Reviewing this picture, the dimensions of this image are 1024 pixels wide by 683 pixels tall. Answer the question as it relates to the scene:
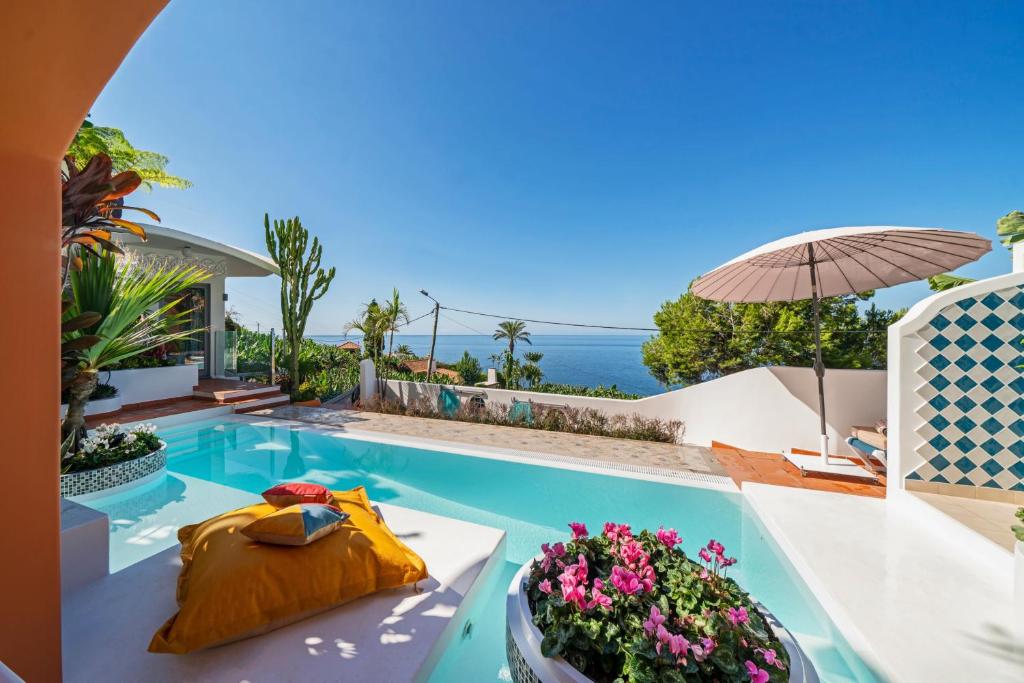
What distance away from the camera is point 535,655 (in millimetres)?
1459

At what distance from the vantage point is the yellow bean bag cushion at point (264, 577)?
156cm

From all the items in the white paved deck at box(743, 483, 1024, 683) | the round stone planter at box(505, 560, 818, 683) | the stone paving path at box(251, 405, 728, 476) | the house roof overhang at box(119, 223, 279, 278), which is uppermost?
the house roof overhang at box(119, 223, 279, 278)

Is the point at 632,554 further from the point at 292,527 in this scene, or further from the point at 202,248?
the point at 202,248

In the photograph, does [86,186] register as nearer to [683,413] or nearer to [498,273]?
[683,413]

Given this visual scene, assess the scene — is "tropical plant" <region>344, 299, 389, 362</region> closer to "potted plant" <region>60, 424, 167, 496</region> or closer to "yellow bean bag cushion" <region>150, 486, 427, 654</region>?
"potted plant" <region>60, 424, 167, 496</region>

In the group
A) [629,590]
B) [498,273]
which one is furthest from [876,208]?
[498,273]

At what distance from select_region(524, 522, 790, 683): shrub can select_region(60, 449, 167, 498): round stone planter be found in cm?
505

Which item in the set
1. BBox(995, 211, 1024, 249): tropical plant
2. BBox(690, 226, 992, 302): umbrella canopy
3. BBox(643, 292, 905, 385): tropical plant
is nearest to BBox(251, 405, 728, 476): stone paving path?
BBox(690, 226, 992, 302): umbrella canopy

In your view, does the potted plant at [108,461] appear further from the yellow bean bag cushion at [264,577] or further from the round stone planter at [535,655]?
the round stone planter at [535,655]

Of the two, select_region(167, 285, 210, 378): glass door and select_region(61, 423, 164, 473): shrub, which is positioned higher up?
select_region(167, 285, 210, 378): glass door

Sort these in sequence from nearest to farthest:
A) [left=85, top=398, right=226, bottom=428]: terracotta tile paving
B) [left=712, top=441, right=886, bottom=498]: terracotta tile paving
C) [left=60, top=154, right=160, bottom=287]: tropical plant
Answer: [left=60, top=154, right=160, bottom=287]: tropical plant → [left=712, top=441, right=886, bottom=498]: terracotta tile paving → [left=85, top=398, right=226, bottom=428]: terracotta tile paving

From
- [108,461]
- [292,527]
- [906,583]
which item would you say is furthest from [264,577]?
[108,461]

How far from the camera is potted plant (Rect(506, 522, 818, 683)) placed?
1227 millimetres

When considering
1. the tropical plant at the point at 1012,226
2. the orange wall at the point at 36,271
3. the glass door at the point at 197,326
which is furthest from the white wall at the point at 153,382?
the tropical plant at the point at 1012,226
